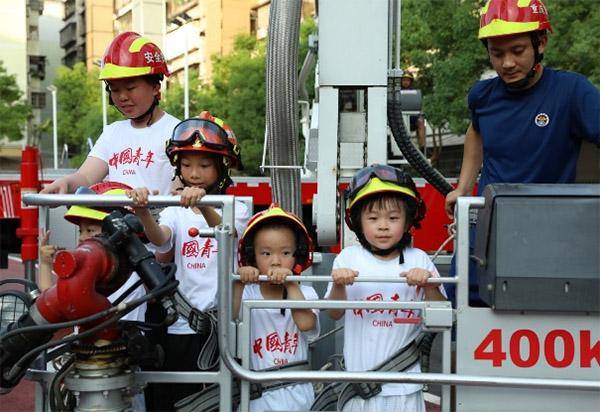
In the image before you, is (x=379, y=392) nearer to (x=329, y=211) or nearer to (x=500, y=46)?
(x=329, y=211)

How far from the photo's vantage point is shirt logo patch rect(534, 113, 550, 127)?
312cm

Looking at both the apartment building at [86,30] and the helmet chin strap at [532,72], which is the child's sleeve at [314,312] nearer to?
the helmet chin strap at [532,72]

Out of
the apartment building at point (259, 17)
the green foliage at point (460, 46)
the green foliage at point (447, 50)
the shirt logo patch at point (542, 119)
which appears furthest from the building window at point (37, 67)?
the shirt logo patch at point (542, 119)

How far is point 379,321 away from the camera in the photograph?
2.68m

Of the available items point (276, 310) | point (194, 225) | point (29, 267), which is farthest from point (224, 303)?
point (29, 267)

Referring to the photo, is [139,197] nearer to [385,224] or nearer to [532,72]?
[385,224]

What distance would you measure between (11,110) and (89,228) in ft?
118

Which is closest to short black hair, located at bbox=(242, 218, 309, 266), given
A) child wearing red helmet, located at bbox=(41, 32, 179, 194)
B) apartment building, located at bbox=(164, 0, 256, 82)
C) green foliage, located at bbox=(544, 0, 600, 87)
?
child wearing red helmet, located at bbox=(41, 32, 179, 194)

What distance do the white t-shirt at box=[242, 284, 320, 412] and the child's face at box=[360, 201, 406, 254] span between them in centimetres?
42

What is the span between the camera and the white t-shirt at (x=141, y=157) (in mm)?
3377

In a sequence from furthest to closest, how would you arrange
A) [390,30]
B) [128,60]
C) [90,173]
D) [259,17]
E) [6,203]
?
[259,17] < [6,203] < [390,30] < [90,173] < [128,60]

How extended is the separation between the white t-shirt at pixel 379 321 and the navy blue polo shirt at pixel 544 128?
2.42ft

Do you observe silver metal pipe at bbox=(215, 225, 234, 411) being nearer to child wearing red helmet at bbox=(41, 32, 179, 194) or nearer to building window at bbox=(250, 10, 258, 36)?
child wearing red helmet at bbox=(41, 32, 179, 194)

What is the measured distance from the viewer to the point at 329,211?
3.60 metres
